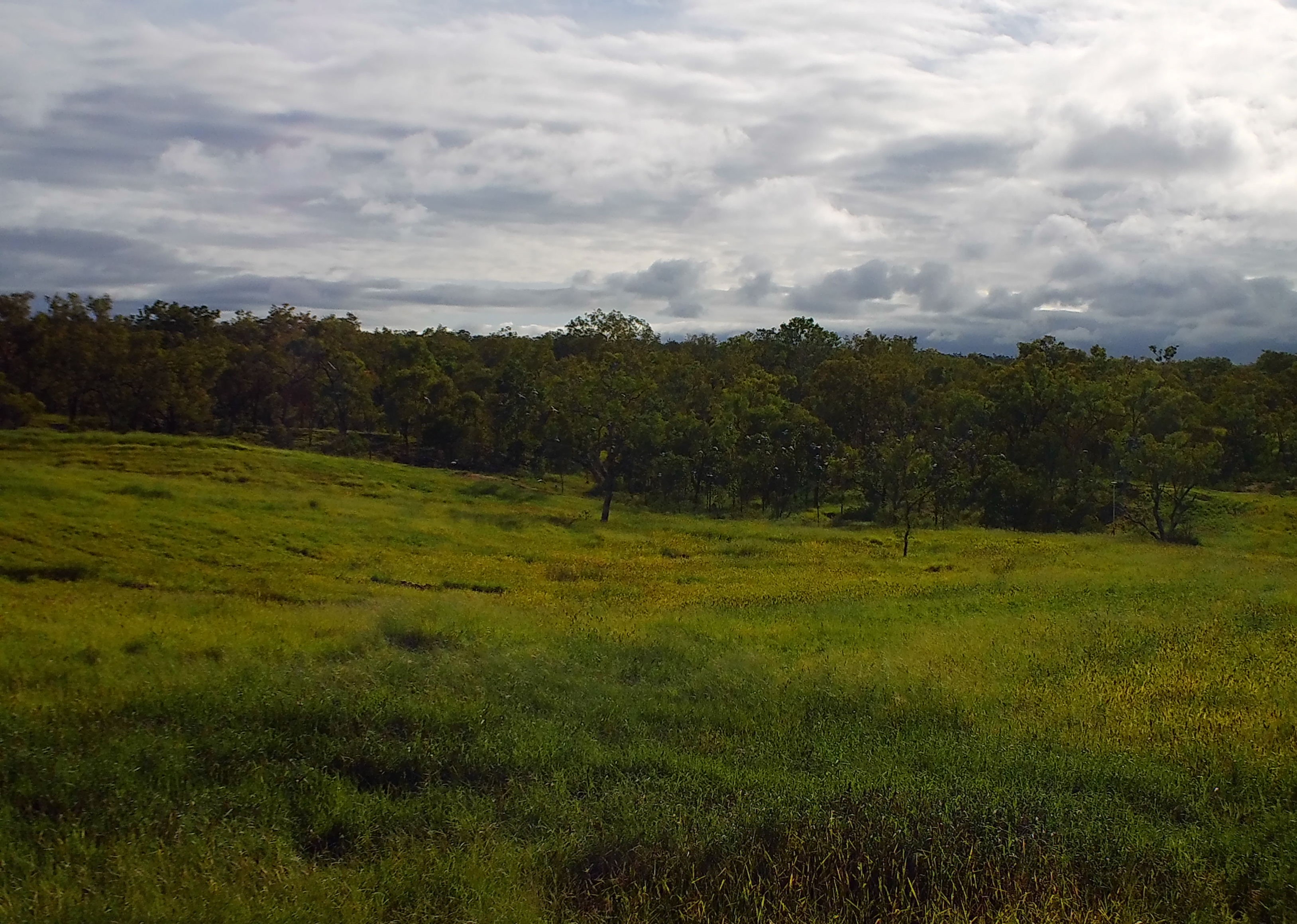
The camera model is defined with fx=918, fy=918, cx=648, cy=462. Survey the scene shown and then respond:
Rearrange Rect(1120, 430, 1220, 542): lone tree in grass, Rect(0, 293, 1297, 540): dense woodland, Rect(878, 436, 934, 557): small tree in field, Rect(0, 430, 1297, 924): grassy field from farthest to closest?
Rect(0, 293, 1297, 540): dense woodland, Rect(1120, 430, 1220, 542): lone tree in grass, Rect(878, 436, 934, 557): small tree in field, Rect(0, 430, 1297, 924): grassy field

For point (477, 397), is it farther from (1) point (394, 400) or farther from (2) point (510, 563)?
(2) point (510, 563)

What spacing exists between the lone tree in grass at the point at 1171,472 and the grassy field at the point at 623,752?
81.0 feet

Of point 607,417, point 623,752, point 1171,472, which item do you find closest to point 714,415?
point 607,417

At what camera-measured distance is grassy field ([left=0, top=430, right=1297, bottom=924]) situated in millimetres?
7781

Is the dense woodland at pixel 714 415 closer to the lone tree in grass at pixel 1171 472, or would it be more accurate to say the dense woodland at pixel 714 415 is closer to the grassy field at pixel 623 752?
the lone tree in grass at pixel 1171 472

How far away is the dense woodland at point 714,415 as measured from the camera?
48688 mm

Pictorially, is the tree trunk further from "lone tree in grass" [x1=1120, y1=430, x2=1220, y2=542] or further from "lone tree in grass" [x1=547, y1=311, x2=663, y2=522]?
"lone tree in grass" [x1=1120, y1=430, x2=1220, y2=542]

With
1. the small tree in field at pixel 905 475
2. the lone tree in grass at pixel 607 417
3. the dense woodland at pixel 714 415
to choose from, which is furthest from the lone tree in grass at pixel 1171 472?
the lone tree in grass at pixel 607 417

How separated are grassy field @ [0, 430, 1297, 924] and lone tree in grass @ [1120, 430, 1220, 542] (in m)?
24.7

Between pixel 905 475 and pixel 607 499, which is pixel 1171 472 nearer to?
pixel 905 475

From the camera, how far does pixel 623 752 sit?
1033 centimetres

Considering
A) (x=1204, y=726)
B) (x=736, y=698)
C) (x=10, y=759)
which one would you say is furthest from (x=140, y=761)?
(x=1204, y=726)

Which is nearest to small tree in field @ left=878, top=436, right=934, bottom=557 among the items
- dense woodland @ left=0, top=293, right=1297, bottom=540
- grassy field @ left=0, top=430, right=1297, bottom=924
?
dense woodland @ left=0, top=293, right=1297, bottom=540

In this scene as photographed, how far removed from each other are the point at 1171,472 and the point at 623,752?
1628 inches
